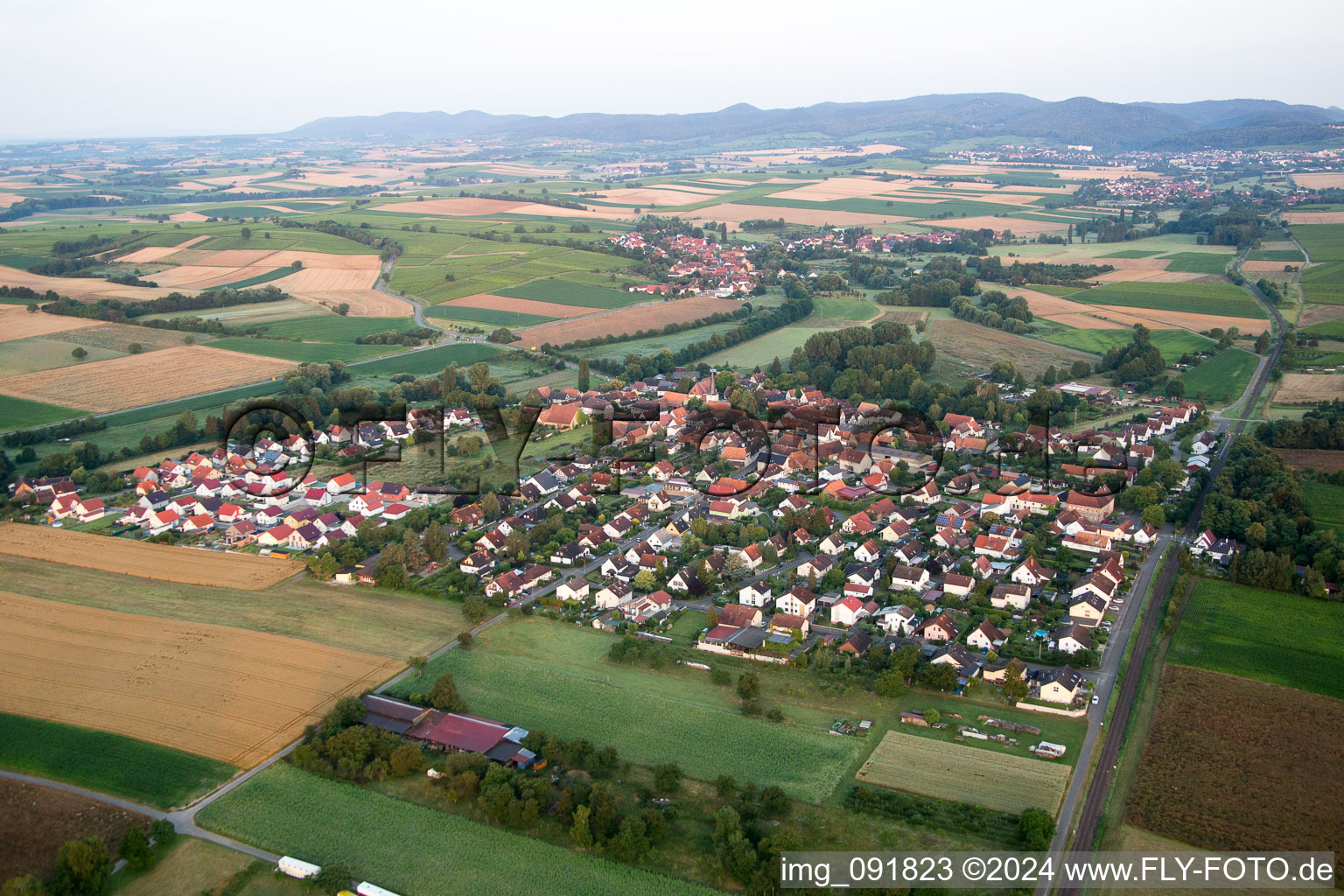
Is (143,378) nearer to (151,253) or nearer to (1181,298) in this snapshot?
(151,253)

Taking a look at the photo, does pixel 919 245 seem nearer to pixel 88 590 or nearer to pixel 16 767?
pixel 88 590

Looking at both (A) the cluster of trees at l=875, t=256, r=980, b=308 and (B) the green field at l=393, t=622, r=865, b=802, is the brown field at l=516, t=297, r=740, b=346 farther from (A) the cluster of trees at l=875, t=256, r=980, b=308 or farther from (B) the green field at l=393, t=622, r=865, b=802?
(B) the green field at l=393, t=622, r=865, b=802

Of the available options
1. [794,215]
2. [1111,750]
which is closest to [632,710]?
[1111,750]

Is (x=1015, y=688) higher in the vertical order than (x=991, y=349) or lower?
lower

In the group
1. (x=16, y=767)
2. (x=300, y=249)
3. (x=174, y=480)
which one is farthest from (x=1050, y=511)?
(x=300, y=249)

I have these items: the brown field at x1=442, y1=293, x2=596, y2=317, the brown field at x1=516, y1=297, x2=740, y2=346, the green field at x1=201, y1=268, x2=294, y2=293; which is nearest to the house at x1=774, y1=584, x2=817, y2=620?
the brown field at x1=516, y1=297, x2=740, y2=346

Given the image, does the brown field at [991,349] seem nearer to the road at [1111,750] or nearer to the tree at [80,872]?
the road at [1111,750]
